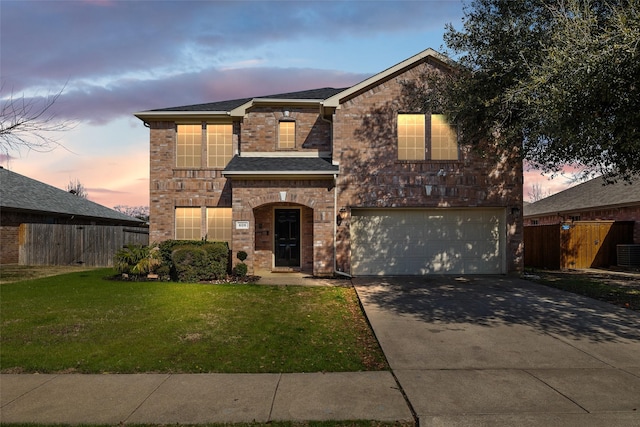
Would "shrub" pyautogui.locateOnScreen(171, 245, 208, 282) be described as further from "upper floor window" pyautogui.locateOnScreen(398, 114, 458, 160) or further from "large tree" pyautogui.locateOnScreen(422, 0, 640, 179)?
"large tree" pyautogui.locateOnScreen(422, 0, 640, 179)

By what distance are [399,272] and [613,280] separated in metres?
7.31

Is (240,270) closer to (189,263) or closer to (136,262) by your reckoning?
(189,263)

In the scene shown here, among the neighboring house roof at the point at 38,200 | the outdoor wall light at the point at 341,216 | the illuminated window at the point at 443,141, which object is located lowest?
the outdoor wall light at the point at 341,216

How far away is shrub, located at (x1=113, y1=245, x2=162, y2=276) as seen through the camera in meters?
13.3

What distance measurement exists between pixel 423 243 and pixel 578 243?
8310mm

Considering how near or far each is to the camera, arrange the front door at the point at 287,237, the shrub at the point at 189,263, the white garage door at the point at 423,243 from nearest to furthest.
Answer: the shrub at the point at 189,263
the white garage door at the point at 423,243
the front door at the point at 287,237

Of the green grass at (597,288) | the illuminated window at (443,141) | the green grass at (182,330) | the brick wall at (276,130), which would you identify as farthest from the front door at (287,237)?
the green grass at (597,288)

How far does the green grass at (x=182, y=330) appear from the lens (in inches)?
247

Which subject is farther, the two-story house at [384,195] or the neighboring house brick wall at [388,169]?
the neighboring house brick wall at [388,169]

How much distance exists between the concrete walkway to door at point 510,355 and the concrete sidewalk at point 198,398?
0.63 meters

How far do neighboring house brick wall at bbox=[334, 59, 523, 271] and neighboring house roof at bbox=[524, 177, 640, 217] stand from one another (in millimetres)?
7416

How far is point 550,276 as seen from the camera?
49.6 feet

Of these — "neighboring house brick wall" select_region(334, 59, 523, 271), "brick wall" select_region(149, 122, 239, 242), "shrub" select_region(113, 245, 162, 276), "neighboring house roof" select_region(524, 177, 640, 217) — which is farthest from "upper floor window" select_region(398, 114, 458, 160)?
"shrub" select_region(113, 245, 162, 276)

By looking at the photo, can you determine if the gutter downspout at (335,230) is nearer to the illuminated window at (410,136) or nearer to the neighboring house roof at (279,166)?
the neighboring house roof at (279,166)
